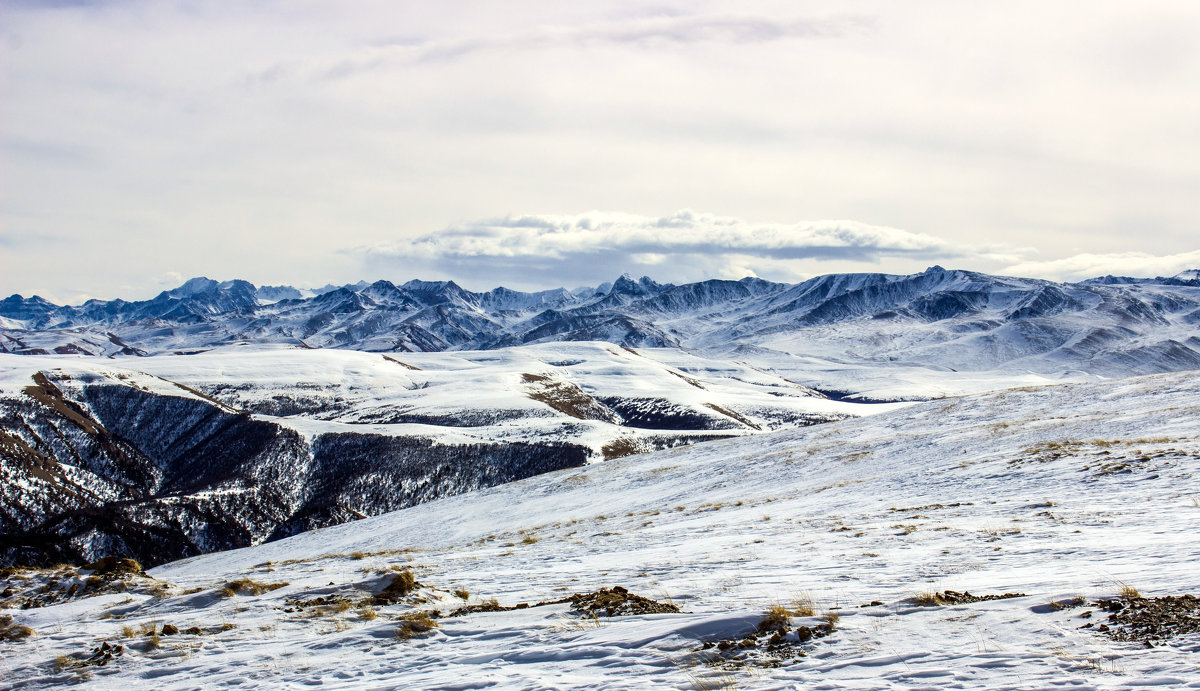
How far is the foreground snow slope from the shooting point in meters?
7.97

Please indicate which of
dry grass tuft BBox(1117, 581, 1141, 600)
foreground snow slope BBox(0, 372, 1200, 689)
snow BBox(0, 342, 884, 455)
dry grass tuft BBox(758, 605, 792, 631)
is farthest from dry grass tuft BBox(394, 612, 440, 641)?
snow BBox(0, 342, 884, 455)

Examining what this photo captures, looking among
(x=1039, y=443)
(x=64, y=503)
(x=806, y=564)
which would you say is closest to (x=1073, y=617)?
(x=806, y=564)

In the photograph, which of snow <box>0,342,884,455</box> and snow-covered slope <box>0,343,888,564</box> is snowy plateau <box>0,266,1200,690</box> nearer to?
snow-covered slope <box>0,343,888,564</box>

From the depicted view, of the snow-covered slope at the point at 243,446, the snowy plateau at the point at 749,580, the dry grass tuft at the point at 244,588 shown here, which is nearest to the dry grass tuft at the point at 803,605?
the snowy plateau at the point at 749,580

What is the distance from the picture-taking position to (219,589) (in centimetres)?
1524

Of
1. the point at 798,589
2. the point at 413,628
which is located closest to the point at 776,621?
the point at 798,589

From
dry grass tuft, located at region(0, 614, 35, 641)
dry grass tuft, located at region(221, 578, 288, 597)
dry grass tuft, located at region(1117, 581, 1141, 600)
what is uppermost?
dry grass tuft, located at region(1117, 581, 1141, 600)

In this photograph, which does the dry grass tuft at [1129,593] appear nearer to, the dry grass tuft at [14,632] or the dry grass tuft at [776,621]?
the dry grass tuft at [776,621]

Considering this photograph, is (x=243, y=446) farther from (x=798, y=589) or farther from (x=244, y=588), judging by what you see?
(x=798, y=589)

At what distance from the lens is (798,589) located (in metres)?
12.5

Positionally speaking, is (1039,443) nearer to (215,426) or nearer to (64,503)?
(64,503)

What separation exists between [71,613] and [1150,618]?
18408 millimetres

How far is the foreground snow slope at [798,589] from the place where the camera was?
7969mm

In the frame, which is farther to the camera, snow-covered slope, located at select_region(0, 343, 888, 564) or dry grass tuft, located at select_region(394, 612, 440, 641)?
snow-covered slope, located at select_region(0, 343, 888, 564)
